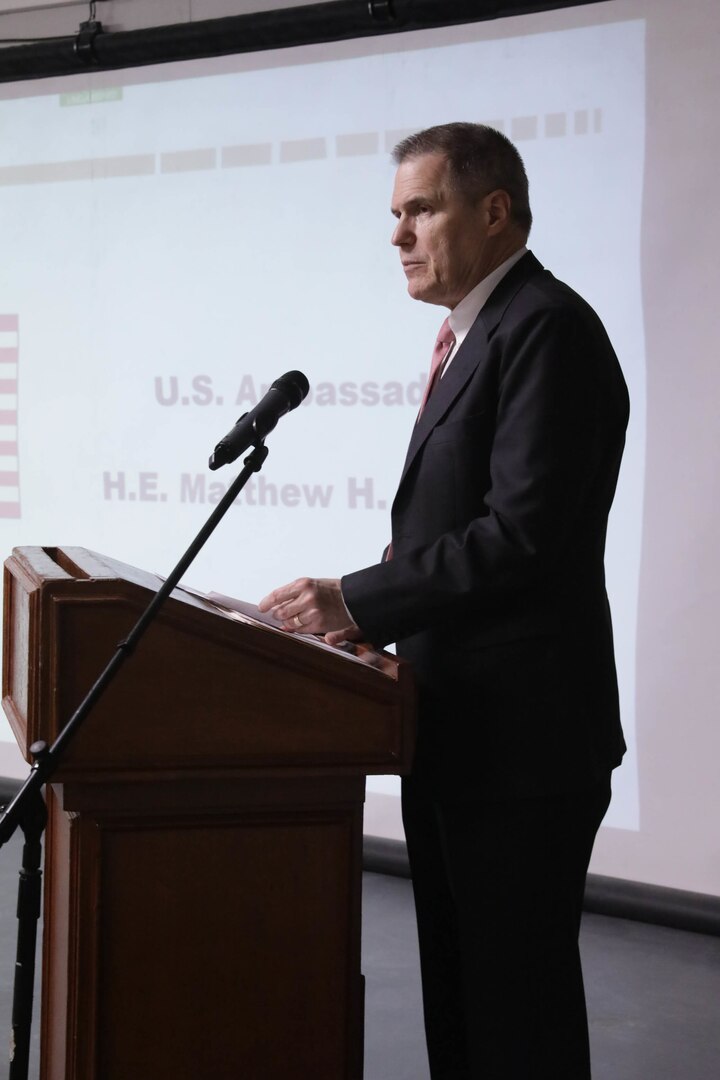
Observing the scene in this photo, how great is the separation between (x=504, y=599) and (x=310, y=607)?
27 cm

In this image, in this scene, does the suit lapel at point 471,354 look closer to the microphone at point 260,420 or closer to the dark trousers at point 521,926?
the microphone at point 260,420

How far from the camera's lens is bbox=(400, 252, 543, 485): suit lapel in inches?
68.7

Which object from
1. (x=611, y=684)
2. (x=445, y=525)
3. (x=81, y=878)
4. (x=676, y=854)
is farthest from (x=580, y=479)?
(x=676, y=854)

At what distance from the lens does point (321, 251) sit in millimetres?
3908

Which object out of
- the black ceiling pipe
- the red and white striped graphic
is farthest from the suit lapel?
the red and white striped graphic

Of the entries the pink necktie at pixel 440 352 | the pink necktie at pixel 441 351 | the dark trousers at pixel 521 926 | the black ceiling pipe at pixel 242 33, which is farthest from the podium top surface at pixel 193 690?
the black ceiling pipe at pixel 242 33

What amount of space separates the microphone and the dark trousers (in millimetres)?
601

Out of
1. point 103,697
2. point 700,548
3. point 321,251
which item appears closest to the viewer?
point 103,697

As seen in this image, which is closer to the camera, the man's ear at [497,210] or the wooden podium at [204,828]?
the wooden podium at [204,828]

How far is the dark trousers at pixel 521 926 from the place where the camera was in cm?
171

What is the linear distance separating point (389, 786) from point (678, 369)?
1.58 m

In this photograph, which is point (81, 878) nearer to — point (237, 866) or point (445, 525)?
point (237, 866)

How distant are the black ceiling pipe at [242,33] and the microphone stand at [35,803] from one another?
2.49 meters

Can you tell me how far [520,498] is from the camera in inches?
63.7
